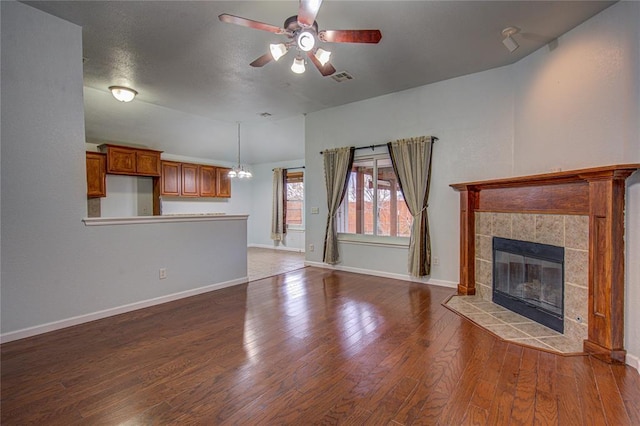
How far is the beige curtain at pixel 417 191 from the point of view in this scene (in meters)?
4.61

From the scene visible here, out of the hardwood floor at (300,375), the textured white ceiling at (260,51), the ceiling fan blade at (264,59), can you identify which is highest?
the textured white ceiling at (260,51)

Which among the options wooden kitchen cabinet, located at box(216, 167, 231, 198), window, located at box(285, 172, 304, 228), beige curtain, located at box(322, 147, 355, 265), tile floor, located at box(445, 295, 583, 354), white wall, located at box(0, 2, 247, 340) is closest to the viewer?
tile floor, located at box(445, 295, 583, 354)

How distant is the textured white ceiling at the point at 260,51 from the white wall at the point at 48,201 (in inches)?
15.4

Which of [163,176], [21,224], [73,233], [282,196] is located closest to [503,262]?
[73,233]

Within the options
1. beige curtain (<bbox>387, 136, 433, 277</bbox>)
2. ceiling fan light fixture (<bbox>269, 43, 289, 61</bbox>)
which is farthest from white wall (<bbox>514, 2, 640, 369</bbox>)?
ceiling fan light fixture (<bbox>269, 43, 289, 61</bbox>)

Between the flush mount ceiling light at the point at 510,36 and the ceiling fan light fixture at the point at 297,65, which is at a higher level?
the flush mount ceiling light at the point at 510,36

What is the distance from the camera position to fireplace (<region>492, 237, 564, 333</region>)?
2.93 metres

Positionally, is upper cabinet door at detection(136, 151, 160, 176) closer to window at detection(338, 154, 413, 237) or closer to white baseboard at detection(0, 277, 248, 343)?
white baseboard at detection(0, 277, 248, 343)

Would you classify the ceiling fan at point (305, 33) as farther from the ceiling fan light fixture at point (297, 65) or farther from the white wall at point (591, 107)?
the white wall at point (591, 107)

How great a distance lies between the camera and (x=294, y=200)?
887 centimetres

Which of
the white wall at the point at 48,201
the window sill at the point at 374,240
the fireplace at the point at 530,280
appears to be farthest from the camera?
the window sill at the point at 374,240

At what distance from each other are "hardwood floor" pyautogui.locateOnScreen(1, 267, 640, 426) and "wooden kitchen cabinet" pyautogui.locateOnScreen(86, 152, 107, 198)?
12.6ft

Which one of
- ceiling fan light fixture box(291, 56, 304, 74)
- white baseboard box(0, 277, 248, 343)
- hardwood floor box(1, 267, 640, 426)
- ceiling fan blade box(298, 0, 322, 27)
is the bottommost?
hardwood floor box(1, 267, 640, 426)

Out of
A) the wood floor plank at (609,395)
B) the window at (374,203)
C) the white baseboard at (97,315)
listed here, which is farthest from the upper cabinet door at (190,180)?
the wood floor plank at (609,395)
